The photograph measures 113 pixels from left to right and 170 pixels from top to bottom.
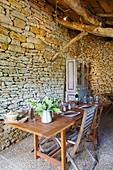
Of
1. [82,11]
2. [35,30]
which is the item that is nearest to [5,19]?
[35,30]

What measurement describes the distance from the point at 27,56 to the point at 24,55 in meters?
0.08

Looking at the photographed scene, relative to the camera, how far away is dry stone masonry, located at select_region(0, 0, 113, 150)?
259 centimetres

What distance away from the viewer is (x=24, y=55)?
3010mm

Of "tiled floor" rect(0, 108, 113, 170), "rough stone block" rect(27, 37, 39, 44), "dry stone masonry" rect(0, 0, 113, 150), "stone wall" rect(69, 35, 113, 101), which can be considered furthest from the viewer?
"stone wall" rect(69, 35, 113, 101)

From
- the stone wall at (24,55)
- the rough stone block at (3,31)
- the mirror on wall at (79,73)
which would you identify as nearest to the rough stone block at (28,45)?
the stone wall at (24,55)

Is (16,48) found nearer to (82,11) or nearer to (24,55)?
(24,55)

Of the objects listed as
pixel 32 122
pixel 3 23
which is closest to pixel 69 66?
pixel 3 23

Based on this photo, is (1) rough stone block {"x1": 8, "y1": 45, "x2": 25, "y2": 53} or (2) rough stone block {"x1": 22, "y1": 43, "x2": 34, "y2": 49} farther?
(2) rough stone block {"x1": 22, "y1": 43, "x2": 34, "y2": 49}

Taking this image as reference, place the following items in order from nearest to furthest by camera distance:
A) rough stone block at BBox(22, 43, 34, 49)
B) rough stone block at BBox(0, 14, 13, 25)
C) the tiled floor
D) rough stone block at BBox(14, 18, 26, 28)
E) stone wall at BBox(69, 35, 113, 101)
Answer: the tiled floor, rough stone block at BBox(0, 14, 13, 25), rough stone block at BBox(14, 18, 26, 28), rough stone block at BBox(22, 43, 34, 49), stone wall at BBox(69, 35, 113, 101)

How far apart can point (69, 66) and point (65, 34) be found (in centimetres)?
118

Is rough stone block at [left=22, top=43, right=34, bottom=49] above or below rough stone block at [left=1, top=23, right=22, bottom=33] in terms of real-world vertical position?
below

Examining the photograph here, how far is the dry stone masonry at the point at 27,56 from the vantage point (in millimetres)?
2588

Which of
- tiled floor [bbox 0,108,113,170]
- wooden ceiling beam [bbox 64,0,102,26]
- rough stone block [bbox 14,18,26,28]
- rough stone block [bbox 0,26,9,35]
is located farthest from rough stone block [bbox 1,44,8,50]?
tiled floor [bbox 0,108,113,170]

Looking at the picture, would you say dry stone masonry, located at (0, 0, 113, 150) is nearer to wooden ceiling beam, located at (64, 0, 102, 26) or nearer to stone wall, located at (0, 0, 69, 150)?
stone wall, located at (0, 0, 69, 150)
